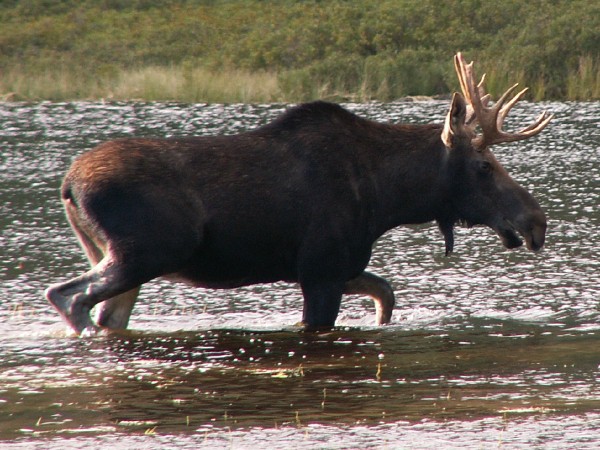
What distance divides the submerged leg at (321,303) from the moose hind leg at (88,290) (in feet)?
3.72

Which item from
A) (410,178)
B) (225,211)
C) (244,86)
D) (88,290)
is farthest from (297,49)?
(88,290)

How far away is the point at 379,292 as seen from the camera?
9.38m

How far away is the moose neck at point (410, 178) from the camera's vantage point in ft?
30.3

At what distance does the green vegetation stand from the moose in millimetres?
19490

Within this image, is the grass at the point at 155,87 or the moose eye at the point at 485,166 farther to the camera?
the grass at the point at 155,87

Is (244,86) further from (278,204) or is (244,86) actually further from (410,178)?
(278,204)

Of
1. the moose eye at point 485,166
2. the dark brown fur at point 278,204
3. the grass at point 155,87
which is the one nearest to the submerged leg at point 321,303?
the dark brown fur at point 278,204

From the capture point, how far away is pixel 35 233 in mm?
13430

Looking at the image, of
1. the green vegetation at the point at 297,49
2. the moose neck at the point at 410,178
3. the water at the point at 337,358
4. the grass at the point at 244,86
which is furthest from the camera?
the green vegetation at the point at 297,49

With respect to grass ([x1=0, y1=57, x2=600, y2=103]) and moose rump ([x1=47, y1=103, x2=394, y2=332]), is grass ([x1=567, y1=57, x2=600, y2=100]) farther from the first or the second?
moose rump ([x1=47, y1=103, x2=394, y2=332])

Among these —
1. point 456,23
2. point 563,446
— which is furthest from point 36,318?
point 456,23

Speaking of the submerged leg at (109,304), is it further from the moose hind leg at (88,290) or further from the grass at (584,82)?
the grass at (584,82)

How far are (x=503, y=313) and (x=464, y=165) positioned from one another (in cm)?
109

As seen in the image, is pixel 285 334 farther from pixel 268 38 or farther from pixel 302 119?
pixel 268 38
